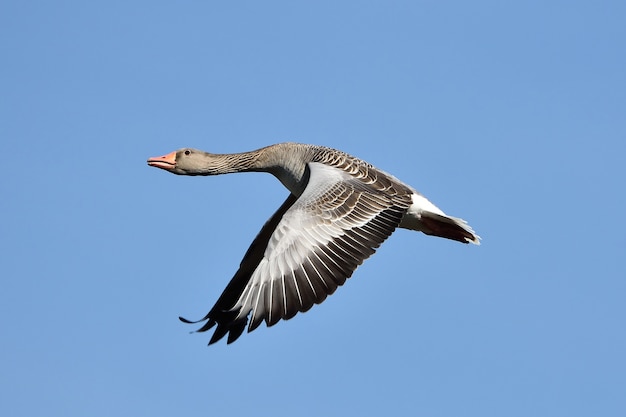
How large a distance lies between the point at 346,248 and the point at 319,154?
339cm

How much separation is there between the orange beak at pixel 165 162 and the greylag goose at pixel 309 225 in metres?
0.02

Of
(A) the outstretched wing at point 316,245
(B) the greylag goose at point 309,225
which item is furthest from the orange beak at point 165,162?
(A) the outstretched wing at point 316,245

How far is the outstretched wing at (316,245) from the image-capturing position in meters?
13.7

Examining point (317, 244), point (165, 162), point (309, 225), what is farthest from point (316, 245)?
point (165, 162)

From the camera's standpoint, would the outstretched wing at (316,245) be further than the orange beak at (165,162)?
No

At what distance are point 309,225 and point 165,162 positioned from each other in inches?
199

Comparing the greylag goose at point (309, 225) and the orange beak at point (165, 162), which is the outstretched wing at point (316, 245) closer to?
the greylag goose at point (309, 225)

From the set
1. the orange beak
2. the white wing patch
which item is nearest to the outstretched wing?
the white wing patch

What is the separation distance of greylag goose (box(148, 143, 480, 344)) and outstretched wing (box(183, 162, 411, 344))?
0.05 ft

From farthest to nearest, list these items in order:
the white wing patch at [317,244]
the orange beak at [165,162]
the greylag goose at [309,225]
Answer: the orange beak at [165,162] < the greylag goose at [309,225] < the white wing patch at [317,244]

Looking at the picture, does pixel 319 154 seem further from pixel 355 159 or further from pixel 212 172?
pixel 212 172

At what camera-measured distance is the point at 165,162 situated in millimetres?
18828

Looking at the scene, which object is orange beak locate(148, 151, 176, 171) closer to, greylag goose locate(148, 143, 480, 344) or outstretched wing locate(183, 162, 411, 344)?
greylag goose locate(148, 143, 480, 344)

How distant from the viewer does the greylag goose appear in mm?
13852
